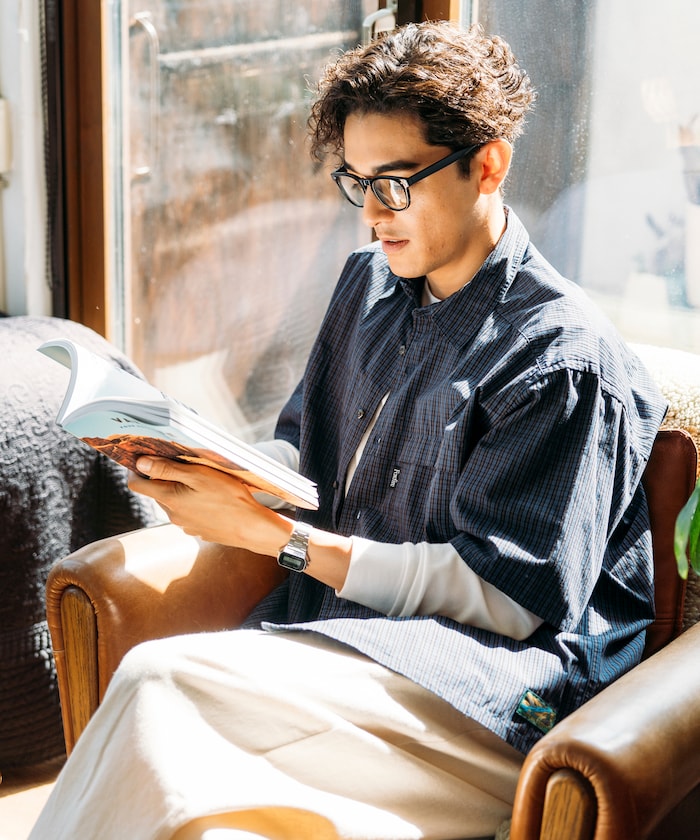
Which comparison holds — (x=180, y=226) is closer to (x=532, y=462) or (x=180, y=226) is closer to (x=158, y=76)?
(x=158, y=76)

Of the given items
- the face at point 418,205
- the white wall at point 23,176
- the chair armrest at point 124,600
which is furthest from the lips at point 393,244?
the white wall at point 23,176

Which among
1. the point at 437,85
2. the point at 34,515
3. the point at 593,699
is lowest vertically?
the point at 34,515

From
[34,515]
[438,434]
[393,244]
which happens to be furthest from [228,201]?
[438,434]

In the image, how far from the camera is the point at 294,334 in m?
2.33

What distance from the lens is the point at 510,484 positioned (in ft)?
4.07

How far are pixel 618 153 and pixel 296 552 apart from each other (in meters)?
0.95

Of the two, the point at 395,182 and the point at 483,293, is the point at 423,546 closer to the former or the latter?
the point at 483,293

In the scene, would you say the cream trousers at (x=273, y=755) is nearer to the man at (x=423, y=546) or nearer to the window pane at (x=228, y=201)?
the man at (x=423, y=546)

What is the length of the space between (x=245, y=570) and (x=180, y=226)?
106 cm

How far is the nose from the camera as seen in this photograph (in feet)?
4.50

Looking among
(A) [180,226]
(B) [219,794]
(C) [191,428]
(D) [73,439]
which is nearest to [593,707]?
(B) [219,794]

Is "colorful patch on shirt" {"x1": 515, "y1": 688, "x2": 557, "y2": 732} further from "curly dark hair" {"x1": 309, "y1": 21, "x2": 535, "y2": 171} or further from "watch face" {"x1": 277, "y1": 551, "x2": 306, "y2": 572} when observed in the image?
"curly dark hair" {"x1": 309, "y1": 21, "x2": 535, "y2": 171}

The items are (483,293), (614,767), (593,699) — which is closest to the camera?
(614,767)

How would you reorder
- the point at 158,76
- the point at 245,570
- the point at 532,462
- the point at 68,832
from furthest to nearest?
the point at 158,76 → the point at 245,570 → the point at 532,462 → the point at 68,832
